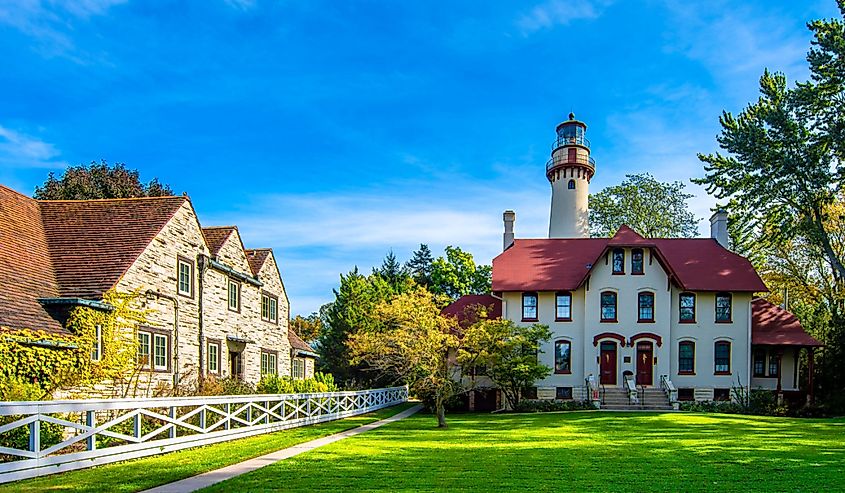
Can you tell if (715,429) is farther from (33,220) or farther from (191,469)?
(33,220)

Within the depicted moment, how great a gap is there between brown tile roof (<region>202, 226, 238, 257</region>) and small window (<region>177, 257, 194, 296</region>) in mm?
1841

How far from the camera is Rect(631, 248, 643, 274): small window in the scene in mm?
31938

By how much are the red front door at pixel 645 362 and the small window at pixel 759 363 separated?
545 centimetres

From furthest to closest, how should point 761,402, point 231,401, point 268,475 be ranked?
point 761,402 → point 231,401 → point 268,475

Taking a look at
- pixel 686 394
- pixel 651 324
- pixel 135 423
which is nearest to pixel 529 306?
pixel 651 324

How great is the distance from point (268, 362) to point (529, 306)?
1248cm

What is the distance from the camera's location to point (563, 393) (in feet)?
104

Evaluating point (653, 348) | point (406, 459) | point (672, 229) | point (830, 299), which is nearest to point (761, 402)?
point (653, 348)

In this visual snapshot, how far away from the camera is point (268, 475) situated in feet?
32.9

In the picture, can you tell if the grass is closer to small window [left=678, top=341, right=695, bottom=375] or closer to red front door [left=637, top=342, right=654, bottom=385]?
red front door [left=637, top=342, right=654, bottom=385]

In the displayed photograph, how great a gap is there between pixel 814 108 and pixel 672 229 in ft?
68.3

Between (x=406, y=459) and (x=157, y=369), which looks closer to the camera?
(x=406, y=459)

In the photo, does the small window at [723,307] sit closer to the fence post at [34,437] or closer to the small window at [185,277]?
the small window at [185,277]

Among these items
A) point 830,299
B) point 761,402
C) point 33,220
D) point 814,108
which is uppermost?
point 814,108
